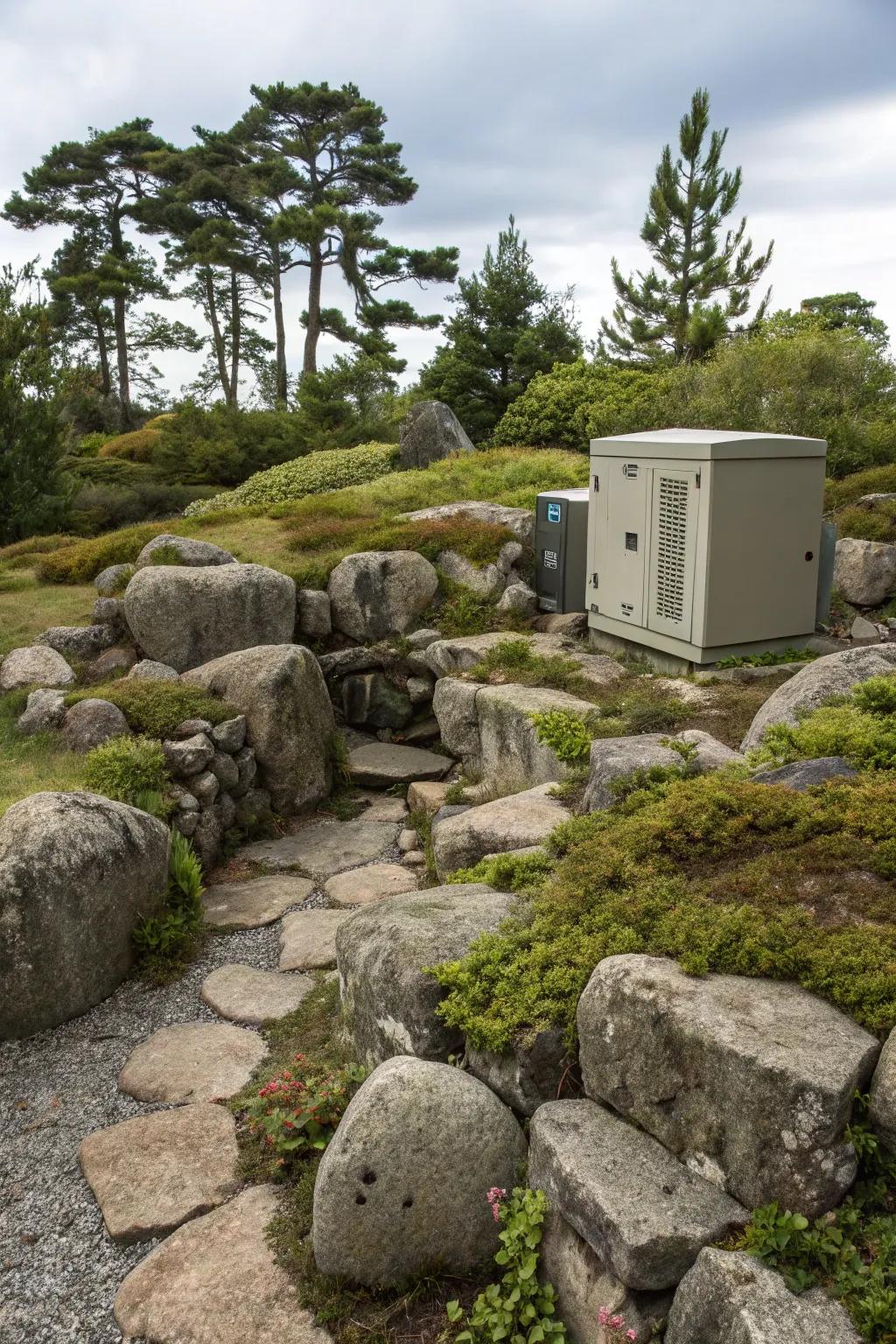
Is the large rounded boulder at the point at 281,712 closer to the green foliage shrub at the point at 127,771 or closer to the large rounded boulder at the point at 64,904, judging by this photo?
the green foliage shrub at the point at 127,771

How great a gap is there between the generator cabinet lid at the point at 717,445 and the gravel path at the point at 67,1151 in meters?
5.02

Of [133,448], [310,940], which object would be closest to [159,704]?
[310,940]

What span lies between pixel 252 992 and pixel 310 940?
704 mm

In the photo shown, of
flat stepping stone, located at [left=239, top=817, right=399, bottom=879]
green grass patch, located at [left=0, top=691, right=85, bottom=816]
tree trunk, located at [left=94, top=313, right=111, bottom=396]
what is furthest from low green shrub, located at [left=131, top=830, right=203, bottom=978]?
tree trunk, located at [left=94, top=313, right=111, bottom=396]

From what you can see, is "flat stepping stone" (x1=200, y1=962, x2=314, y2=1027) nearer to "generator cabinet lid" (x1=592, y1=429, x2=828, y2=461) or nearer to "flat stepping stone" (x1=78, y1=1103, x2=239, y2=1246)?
"flat stepping stone" (x1=78, y1=1103, x2=239, y2=1246)

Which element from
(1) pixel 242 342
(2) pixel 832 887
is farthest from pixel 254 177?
(2) pixel 832 887

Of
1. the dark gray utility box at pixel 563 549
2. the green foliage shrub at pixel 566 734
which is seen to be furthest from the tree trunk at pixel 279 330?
the green foliage shrub at pixel 566 734

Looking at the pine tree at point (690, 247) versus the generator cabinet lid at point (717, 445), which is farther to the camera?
the pine tree at point (690, 247)

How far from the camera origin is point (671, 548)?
29.2 ft

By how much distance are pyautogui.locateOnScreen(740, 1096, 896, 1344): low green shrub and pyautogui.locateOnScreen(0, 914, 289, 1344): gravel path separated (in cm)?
244

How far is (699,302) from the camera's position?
33.3m

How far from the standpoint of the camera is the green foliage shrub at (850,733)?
5.04 metres

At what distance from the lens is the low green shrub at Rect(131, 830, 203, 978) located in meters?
6.47

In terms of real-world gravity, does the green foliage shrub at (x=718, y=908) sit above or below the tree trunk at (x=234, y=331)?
below
